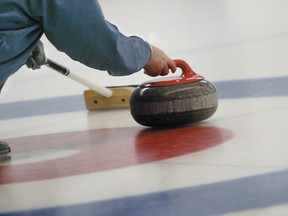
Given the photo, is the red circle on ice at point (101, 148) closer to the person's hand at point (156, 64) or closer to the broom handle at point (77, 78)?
the person's hand at point (156, 64)

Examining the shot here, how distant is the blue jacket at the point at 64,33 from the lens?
1.98 metres

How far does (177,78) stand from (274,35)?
110 inches

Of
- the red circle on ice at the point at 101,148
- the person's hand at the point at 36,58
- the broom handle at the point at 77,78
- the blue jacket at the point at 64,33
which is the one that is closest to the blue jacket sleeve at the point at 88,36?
the blue jacket at the point at 64,33

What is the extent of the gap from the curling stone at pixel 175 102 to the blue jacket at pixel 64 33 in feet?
1.07

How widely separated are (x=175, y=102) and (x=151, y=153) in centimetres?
38

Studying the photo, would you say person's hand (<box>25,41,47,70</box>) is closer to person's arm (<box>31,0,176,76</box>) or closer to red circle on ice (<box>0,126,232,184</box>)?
red circle on ice (<box>0,126,232,184</box>)

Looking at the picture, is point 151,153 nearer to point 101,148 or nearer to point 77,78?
point 101,148

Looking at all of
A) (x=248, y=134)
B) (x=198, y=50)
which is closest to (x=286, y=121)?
(x=248, y=134)

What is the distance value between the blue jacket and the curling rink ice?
10.4 inches

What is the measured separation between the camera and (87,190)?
1.79 meters

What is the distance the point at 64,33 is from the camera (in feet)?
6.61

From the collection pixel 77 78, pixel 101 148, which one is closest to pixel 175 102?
pixel 101 148

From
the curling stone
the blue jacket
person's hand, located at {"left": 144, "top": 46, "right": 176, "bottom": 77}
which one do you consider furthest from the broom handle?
the blue jacket

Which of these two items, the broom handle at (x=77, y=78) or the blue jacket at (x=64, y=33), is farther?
the broom handle at (x=77, y=78)
